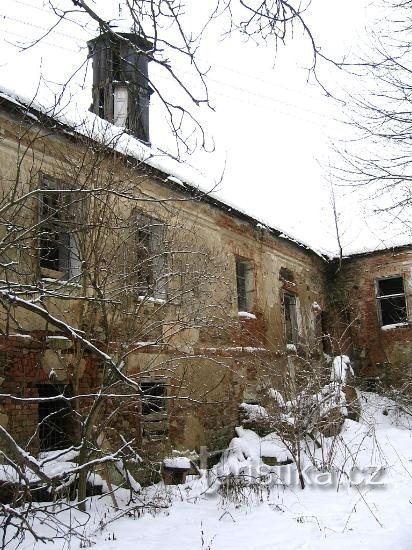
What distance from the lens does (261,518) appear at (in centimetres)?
562

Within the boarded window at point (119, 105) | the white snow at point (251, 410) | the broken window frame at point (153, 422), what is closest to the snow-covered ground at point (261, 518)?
the broken window frame at point (153, 422)

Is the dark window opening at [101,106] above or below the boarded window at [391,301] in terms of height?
above

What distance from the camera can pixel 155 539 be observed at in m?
4.97

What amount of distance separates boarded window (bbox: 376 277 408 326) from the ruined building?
0.05 meters

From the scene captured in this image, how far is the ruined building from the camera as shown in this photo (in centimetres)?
518

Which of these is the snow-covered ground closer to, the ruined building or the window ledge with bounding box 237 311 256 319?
the ruined building

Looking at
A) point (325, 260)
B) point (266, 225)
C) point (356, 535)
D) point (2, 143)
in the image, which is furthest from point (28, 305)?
point (325, 260)

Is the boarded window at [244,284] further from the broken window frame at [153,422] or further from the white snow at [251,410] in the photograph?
the broken window frame at [153,422]

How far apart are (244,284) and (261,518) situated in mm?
7349

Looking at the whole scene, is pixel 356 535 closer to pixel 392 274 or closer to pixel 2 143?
pixel 2 143

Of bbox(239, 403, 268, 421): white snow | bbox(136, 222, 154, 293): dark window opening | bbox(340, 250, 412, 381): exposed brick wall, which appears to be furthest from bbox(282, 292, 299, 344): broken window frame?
bbox(136, 222, 154, 293): dark window opening

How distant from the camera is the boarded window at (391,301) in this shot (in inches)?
628

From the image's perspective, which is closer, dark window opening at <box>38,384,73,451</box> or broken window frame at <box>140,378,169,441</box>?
dark window opening at <box>38,384,73,451</box>

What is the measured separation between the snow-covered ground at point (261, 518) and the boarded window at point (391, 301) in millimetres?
8825
